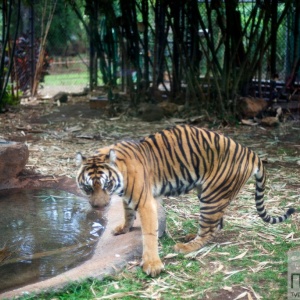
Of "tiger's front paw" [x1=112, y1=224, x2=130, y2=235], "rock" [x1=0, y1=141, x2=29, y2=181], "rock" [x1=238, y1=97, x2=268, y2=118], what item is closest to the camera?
"tiger's front paw" [x1=112, y1=224, x2=130, y2=235]

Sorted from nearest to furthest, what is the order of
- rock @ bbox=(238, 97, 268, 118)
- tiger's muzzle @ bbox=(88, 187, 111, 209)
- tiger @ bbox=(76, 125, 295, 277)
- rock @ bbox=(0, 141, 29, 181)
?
tiger's muzzle @ bbox=(88, 187, 111, 209)
tiger @ bbox=(76, 125, 295, 277)
rock @ bbox=(0, 141, 29, 181)
rock @ bbox=(238, 97, 268, 118)

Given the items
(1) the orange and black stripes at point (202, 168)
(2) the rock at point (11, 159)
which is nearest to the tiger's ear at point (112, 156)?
(1) the orange and black stripes at point (202, 168)

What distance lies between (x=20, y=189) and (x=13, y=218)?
2.95 feet

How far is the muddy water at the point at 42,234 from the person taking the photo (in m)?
4.08

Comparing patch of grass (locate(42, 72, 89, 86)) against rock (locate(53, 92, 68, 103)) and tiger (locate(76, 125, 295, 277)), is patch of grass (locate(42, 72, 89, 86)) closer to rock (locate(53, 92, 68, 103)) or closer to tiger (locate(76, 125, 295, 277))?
rock (locate(53, 92, 68, 103))

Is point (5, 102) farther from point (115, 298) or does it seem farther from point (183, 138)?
point (115, 298)

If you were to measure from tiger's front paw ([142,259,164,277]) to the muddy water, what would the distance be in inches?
23.4

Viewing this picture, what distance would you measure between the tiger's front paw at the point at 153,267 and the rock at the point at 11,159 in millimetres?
2694

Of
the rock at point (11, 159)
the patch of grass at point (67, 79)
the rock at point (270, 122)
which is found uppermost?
the patch of grass at point (67, 79)

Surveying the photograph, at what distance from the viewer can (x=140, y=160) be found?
4098mm

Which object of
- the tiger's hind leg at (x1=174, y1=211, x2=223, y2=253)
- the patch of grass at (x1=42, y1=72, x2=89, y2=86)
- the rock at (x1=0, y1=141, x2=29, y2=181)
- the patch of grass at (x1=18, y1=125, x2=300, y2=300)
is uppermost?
the patch of grass at (x1=42, y1=72, x2=89, y2=86)

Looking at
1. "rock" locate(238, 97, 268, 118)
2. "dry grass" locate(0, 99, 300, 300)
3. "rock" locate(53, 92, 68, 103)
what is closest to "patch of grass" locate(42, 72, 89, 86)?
"rock" locate(53, 92, 68, 103)

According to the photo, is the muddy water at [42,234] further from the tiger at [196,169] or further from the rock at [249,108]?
the rock at [249,108]

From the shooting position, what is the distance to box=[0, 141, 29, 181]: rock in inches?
237
